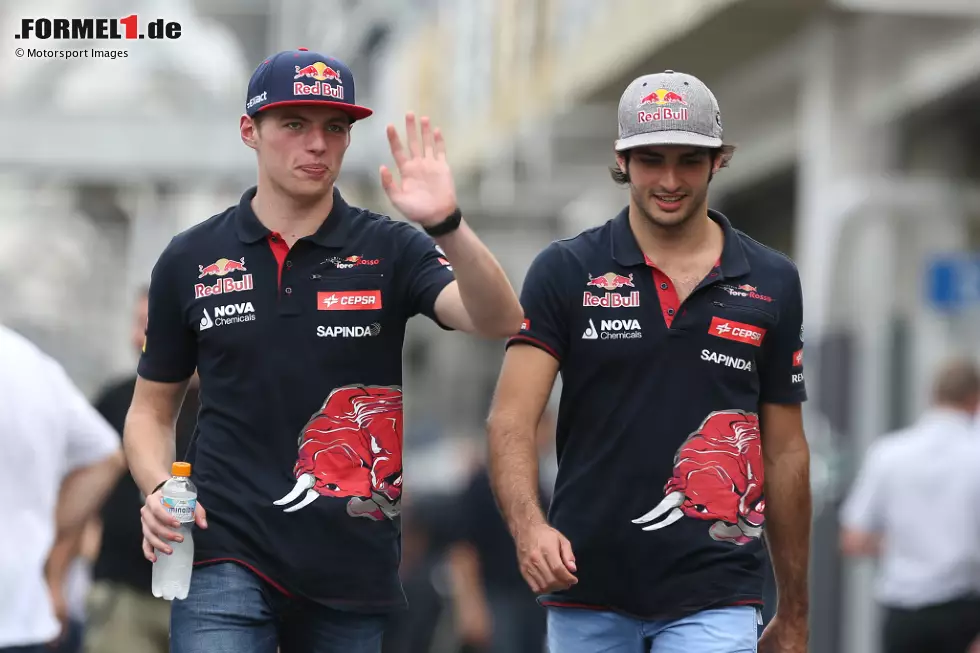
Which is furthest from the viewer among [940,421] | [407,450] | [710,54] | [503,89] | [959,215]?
[407,450]

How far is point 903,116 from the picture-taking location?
639 inches

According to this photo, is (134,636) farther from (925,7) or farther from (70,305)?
(70,305)

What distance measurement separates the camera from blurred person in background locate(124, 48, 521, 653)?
540 cm

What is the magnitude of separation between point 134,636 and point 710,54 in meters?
9.77

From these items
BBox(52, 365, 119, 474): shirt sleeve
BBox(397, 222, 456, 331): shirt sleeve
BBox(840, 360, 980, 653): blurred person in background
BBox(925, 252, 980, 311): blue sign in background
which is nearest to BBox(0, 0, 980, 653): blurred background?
BBox(925, 252, 980, 311): blue sign in background

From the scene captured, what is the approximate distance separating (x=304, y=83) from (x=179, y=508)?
1.22 meters

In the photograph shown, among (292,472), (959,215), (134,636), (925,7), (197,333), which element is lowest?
(134,636)

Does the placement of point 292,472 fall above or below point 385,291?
below

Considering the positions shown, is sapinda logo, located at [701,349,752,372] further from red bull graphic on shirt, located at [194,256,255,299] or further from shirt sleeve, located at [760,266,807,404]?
red bull graphic on shirt, located at [194,256,255,299]

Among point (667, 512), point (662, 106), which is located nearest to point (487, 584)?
point (667, 512)

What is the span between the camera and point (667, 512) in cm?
572

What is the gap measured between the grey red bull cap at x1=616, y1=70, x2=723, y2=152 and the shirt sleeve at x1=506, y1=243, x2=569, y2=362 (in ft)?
1.38

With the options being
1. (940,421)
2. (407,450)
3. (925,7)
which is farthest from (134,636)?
(407,450)

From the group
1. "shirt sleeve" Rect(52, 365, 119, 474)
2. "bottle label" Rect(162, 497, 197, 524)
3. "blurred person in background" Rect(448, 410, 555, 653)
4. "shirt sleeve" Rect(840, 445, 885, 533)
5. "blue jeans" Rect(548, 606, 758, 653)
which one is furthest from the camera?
"blurred person in background" Rect(448, 410, 555, 653)
